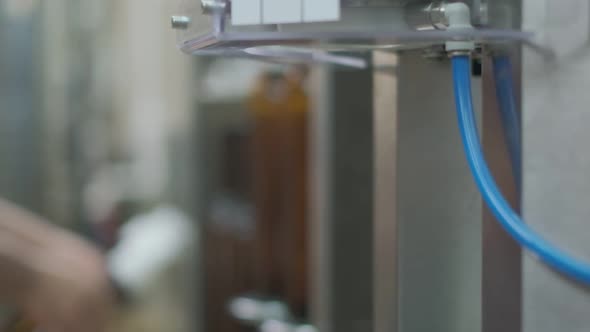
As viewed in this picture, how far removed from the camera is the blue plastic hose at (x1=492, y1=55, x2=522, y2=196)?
0.29 meters

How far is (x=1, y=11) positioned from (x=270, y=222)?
2.34 ft

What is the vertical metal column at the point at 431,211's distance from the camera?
1.18 feet

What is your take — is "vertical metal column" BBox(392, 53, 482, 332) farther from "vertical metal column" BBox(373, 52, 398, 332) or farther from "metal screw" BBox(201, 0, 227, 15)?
"metal screw" BBox(201, 0, 227, 15)

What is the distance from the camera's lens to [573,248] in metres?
0.25

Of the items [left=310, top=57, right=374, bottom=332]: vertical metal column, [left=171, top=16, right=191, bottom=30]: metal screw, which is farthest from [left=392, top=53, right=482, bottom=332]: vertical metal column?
[left=310, top=57, right=374, bottom=332]: vertical metal column

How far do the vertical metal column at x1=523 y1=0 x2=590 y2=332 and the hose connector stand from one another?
0.08 feet

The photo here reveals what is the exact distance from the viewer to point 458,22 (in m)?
0.27

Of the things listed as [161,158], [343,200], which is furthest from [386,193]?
[161,158]

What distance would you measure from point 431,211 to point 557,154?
13cm

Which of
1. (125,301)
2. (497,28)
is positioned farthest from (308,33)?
(125,301)

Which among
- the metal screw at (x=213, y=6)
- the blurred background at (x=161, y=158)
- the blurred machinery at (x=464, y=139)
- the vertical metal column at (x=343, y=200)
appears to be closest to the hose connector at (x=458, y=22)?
the blurred machinery at (x=464, y=139)

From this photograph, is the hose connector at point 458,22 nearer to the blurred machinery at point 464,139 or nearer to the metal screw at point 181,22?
the blurred machinery at point 464,139

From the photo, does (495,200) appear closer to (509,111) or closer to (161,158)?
(509,111)

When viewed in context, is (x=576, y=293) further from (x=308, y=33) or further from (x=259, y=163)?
(x=259, y=163)
